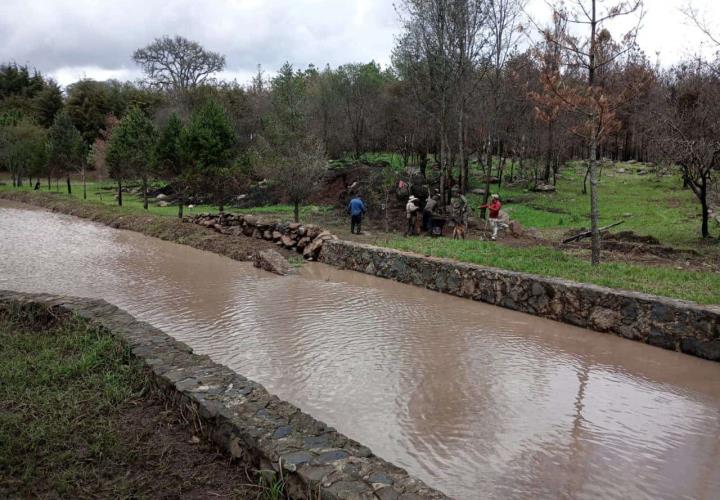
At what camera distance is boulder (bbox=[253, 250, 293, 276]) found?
48.1 feet

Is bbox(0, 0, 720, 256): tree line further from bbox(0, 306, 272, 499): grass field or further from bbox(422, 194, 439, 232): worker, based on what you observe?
bbox(0, 306, 272, 499): grass field

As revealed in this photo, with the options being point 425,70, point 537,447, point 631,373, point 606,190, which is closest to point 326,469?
point 537,447

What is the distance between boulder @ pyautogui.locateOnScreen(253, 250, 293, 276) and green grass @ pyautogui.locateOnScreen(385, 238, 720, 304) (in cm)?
308

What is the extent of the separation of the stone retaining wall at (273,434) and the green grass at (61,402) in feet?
1.31

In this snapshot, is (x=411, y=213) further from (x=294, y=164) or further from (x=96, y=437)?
(x=96, y=437)

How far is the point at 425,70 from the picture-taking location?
25453 millimetres

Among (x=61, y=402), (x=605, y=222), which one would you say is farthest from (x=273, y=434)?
(x=605, y=222)

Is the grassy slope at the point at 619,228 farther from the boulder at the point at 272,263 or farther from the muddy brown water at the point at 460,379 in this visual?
the boulder at the point at 272,263

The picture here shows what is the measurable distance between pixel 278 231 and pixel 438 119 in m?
11.2

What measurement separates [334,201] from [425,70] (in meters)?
8.49

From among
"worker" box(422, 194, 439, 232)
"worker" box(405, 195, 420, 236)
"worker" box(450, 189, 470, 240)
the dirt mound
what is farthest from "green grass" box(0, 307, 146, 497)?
the dirt mound

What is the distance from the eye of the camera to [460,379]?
698 centimetres

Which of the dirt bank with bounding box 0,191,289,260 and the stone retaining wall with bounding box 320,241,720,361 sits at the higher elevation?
the dirt bank with bounding box 0,191,289,260

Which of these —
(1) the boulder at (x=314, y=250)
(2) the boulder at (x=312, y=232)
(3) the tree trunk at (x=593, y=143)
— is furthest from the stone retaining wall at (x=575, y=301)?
(2) the boulder at (x=312, y=232)
